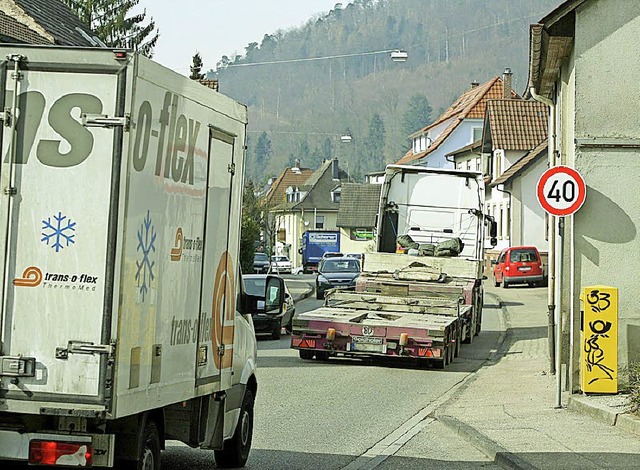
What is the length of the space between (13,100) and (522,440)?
6.87m

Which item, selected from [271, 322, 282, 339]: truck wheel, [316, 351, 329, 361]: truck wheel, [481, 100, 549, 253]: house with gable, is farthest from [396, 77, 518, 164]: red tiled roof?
[316, 351, 329, 361]: truck wheel

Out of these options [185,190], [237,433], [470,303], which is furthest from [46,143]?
[470,303]

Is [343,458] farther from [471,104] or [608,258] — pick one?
[471,104]

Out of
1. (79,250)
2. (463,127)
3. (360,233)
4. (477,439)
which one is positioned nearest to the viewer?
(79,250)

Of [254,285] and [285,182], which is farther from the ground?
[285,182]

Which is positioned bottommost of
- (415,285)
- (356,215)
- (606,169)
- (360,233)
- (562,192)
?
(415,285)

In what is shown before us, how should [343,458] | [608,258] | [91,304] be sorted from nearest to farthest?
[91,304], [343,458], [608,258]

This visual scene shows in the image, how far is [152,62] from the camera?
7102 mm

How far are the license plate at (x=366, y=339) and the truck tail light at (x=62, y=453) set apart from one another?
1310 centimetres

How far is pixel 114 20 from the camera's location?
173ft

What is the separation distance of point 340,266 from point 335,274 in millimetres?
879

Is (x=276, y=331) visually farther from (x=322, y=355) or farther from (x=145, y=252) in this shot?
(x=145, y=252)

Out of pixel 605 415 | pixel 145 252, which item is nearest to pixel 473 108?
pixel 605 415

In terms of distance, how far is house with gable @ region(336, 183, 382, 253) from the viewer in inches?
4564
